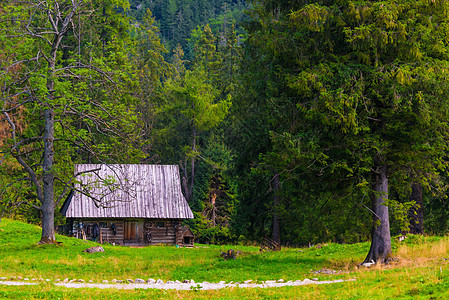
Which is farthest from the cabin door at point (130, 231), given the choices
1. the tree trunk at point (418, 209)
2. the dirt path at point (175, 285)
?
the dirt path at point (175, 285)

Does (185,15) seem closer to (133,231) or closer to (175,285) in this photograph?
(133,231)

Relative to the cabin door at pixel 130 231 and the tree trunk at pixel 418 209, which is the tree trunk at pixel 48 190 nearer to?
the cabin door at pixel 130 231

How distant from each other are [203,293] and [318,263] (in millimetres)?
8500

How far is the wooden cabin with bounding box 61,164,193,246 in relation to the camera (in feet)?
133

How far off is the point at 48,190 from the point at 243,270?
12824mm

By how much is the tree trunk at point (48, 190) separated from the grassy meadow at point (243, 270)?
2.69 ft

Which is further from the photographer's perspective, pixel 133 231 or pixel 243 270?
pixel 133 231


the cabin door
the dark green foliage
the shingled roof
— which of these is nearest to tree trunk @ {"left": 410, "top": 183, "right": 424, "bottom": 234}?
the shingled roof

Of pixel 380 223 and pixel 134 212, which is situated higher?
pixel 134 212

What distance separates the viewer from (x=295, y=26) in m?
22.7

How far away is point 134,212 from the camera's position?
135 feet

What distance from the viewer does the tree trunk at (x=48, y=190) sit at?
2788 centimetres

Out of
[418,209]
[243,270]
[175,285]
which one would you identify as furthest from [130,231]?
[175,285]

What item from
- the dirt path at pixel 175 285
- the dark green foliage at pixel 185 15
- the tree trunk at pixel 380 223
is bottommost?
the dirt path at pixel 175 285
